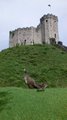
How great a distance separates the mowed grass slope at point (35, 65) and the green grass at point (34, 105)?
13.9 m

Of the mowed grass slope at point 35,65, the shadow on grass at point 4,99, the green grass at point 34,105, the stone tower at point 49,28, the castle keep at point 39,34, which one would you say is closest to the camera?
the green grass at point 34,105

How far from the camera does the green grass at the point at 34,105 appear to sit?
12.9m

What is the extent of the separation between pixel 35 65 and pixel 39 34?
34.1 metres

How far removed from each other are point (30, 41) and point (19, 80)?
42.7 m

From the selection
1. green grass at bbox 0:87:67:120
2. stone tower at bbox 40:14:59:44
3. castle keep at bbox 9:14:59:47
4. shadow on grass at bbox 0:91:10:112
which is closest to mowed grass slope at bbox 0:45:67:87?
shadow on grass at bbox 0:91:10:112

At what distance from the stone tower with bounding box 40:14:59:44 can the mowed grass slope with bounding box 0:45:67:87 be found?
60.6ft

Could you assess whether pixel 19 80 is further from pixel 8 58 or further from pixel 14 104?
pixel 14 104

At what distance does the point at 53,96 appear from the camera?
1459cm

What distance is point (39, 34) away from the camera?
254 feet

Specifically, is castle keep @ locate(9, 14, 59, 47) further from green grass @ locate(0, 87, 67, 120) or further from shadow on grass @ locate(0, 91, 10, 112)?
green grass @ locate(0, 87, 67, 120)

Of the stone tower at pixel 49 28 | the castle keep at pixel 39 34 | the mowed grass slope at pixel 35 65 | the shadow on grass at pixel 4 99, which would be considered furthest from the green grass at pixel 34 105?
the stone tower at pixel 49 28

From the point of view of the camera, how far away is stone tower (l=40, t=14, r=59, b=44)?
251ft

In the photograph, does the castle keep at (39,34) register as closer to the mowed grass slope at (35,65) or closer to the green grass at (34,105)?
the mowed grass slope at (35,65)

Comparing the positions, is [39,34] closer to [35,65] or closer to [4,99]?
[35,65]
